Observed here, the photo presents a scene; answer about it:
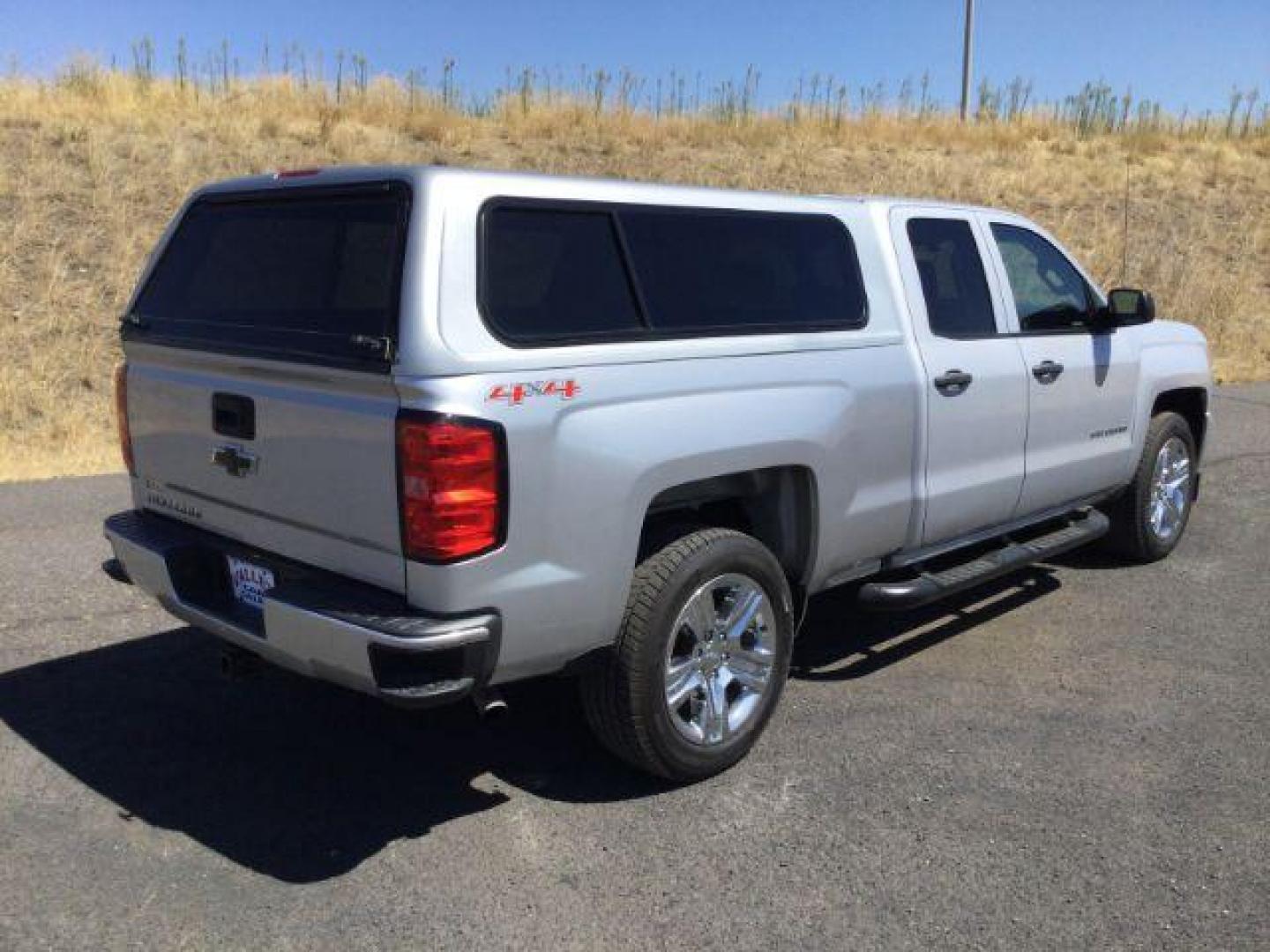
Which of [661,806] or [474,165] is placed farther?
[474,165]

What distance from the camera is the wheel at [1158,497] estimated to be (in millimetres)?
6449

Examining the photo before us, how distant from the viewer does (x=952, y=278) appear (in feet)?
17.0

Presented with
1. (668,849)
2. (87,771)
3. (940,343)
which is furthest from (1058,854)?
(87,771)

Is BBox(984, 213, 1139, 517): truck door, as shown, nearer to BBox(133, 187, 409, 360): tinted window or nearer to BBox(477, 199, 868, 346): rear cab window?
BBox(477, 199, 868, 346): rear cab window

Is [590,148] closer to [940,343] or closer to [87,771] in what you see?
[940,343]

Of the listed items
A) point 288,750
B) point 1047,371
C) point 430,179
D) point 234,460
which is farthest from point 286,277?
point 1047,371

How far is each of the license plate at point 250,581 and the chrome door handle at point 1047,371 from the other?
346cm

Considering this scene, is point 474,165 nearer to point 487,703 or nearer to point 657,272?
point 657,272

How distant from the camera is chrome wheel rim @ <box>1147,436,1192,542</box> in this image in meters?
6.57

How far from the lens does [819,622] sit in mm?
5750

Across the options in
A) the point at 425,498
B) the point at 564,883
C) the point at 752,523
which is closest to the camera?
the point at 425,498

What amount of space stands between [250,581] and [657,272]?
A: 1660 millimetres

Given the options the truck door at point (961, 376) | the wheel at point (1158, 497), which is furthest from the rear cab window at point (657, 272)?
the wheel at point (1158, 497)

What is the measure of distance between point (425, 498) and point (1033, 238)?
386 centimetres
